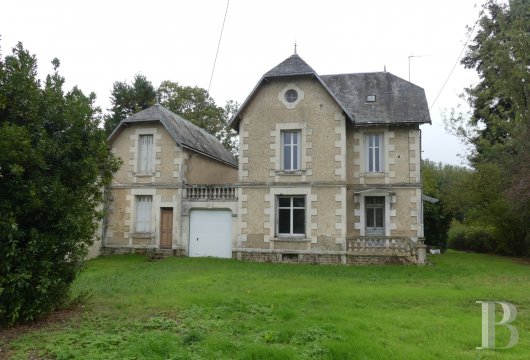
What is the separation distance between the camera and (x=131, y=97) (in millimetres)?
34406

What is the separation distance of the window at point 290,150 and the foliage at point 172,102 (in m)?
18.0

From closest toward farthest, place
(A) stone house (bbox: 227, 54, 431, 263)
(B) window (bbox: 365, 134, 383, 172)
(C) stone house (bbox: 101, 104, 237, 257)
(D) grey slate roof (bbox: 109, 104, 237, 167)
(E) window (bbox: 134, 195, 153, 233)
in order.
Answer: (A) stone house (bbox: 227, 54, 431, 263) → (B) window (bbox: 365, 134, 383, 172) → (C) stone house (bbox: 101, 104, 237, 257) → (D) grey slate roof (bbox: 109, 104, 237, 167) → (E) window (bbox: 134, 195, 153, 233)

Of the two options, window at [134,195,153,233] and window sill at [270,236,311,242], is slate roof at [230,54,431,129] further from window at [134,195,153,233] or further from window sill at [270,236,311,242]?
window at [134,195,153,233]

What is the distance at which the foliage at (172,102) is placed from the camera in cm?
3447

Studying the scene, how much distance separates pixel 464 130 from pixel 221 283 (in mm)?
20290

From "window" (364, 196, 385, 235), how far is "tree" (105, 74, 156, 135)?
72.6ft

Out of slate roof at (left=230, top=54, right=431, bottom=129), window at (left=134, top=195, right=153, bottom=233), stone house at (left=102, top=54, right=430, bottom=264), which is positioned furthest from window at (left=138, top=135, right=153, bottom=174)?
slate roof at (left=230, top=54, right=431, bottom=129)

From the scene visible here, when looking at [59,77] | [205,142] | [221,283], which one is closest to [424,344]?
[221,283]

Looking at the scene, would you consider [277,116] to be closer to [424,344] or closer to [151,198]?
[151,198]

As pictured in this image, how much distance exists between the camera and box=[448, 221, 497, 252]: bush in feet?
84.2

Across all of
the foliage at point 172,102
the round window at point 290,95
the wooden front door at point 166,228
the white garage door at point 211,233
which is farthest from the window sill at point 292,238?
the foliage at point 172,102

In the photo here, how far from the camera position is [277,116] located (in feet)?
59.0

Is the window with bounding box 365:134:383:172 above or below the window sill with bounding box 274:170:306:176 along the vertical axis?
above

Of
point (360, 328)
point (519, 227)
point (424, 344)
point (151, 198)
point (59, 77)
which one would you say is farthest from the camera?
point (519, 227)
